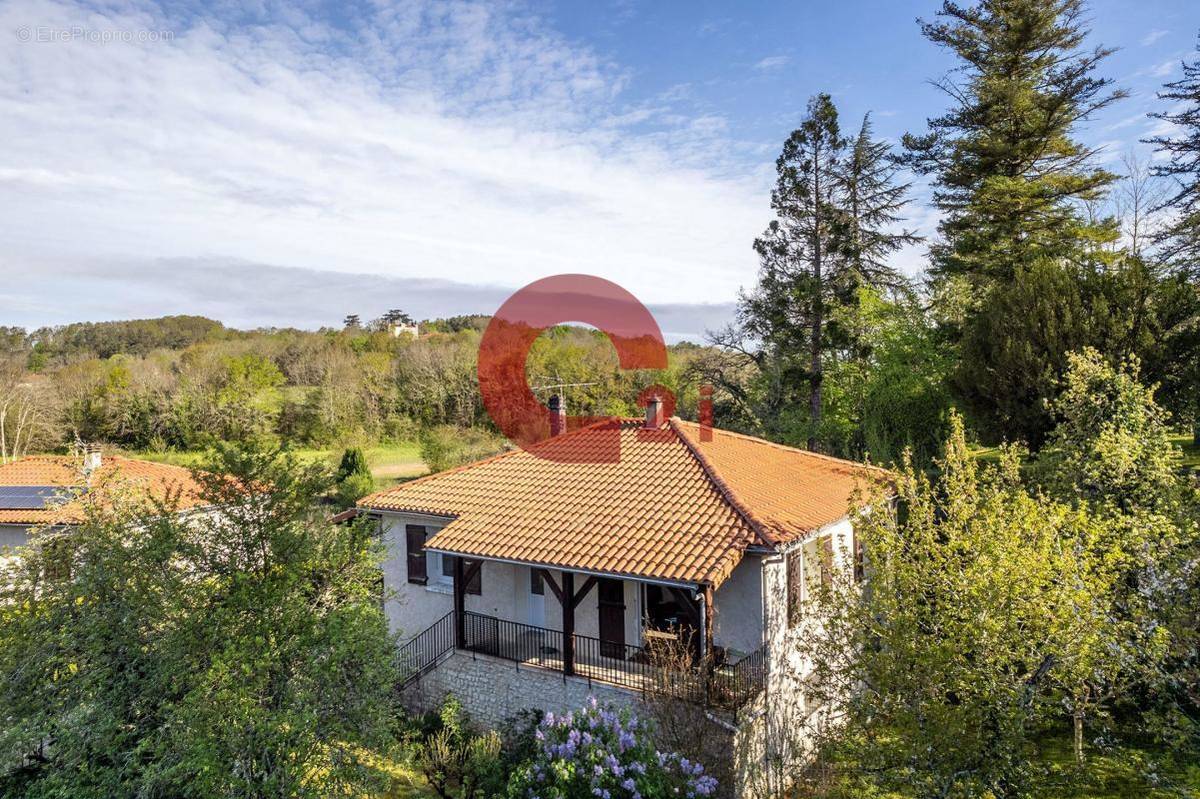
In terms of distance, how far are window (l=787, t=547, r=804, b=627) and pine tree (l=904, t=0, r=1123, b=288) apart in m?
17.8

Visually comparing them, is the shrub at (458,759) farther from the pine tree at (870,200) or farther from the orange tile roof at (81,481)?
the pine tree at (870,200)

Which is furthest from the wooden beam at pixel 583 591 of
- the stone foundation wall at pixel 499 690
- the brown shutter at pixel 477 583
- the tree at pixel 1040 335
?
the tree at pixel 1040 335

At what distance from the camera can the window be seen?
511 inches

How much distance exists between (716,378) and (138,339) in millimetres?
61069

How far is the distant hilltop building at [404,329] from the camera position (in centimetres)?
6512

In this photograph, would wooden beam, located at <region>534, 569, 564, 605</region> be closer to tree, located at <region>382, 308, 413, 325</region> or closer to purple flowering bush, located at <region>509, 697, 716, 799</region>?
purple flowering bush, located at <region>509, 697, 716, 799</region>

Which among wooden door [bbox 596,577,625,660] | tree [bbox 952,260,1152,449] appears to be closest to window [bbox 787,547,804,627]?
wooden door [bbox 596,577,625,660]

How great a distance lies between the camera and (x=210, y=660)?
8.15m

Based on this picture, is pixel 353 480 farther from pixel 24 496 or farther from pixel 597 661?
pixel 597 661

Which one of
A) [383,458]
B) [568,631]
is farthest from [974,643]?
[383,458]

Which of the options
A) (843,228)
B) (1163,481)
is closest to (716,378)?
(843,228)

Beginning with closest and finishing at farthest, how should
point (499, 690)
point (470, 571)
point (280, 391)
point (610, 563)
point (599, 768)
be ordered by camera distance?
1. point (599, 768)
2. point (610, 563)
3. point (499, 690)
4. point (470, 571)
5. point (280, 391)

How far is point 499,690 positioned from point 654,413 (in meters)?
7.65

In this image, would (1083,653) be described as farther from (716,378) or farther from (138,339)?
(138,339)
